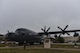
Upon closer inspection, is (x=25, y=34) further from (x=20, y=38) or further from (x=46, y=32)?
(x=46, y=32)

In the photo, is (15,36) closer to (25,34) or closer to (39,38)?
(25,34)

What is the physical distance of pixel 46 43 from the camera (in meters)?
67.8

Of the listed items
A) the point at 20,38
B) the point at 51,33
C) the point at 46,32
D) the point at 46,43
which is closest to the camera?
the point at 46,43

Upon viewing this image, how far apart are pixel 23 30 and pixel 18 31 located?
89.5 inches

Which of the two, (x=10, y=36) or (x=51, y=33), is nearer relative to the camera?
(x=10, y=36)

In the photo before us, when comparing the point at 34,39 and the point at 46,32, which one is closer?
the point at 34,39

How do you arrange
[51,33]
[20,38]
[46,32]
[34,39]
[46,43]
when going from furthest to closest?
[51,33] < [46,32] < [34,39] < [20,38] < [46,43]

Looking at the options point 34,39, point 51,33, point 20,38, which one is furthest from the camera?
point 51,33

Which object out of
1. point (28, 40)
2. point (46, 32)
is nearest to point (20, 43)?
point (28, 40)

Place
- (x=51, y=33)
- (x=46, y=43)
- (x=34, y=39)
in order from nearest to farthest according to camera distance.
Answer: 1. (x=46, y=43)
2. (x=34, y=39)
3. (x=51, y=33)

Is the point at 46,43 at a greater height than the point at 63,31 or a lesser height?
lesser

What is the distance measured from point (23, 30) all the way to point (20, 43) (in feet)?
21.4


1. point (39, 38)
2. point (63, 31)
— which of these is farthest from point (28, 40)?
point (63, 31)

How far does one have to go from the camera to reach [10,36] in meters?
87.8
